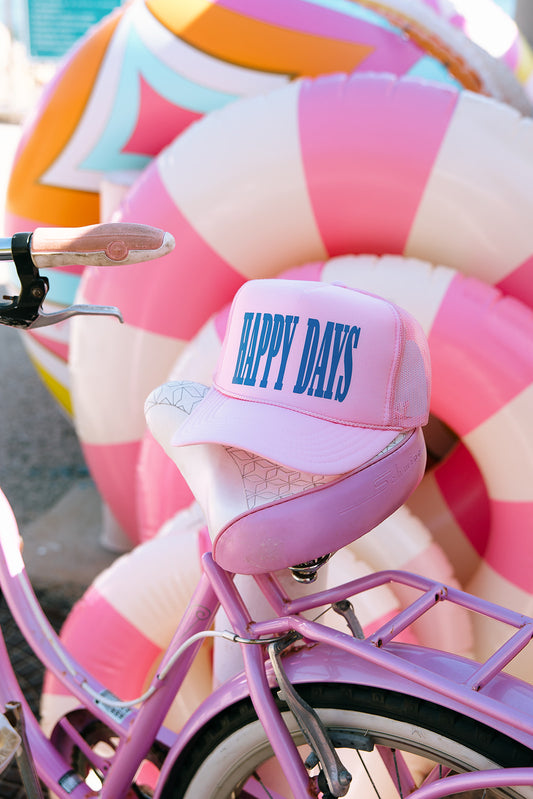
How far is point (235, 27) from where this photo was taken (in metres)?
1.92

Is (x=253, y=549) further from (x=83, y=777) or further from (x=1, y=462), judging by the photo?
(x=1, y=462)

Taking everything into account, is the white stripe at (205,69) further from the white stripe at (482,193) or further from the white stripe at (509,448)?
the white stripe at (509,448)

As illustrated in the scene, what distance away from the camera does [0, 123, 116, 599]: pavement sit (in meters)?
2.19

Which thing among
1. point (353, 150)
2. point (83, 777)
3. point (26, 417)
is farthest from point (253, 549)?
point (26, 417)

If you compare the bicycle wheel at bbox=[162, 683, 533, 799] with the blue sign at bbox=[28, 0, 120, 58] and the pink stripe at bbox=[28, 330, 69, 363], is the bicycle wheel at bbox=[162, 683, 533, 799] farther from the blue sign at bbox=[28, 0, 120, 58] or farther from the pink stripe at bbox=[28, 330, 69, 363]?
the blue sign at bbox=[28, 0, 120, 58]

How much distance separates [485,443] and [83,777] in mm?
829

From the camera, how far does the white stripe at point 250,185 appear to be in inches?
58.6

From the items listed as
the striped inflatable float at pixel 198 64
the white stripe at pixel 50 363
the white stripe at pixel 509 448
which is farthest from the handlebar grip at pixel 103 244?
the white stripe at pixel 50 363

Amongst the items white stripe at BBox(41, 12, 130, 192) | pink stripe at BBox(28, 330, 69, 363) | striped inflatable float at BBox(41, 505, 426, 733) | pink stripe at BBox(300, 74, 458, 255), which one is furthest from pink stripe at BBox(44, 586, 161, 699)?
white stripe at BBox(41, 12, 130, 192)

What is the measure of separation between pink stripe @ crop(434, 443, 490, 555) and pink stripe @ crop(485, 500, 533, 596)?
0.76 feet

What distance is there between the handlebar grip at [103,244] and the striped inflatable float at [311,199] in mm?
745

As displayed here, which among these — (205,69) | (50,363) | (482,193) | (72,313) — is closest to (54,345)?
(50,363)

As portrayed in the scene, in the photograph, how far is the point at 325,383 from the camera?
0.76 meters

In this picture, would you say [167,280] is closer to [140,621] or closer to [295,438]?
[140,621]
